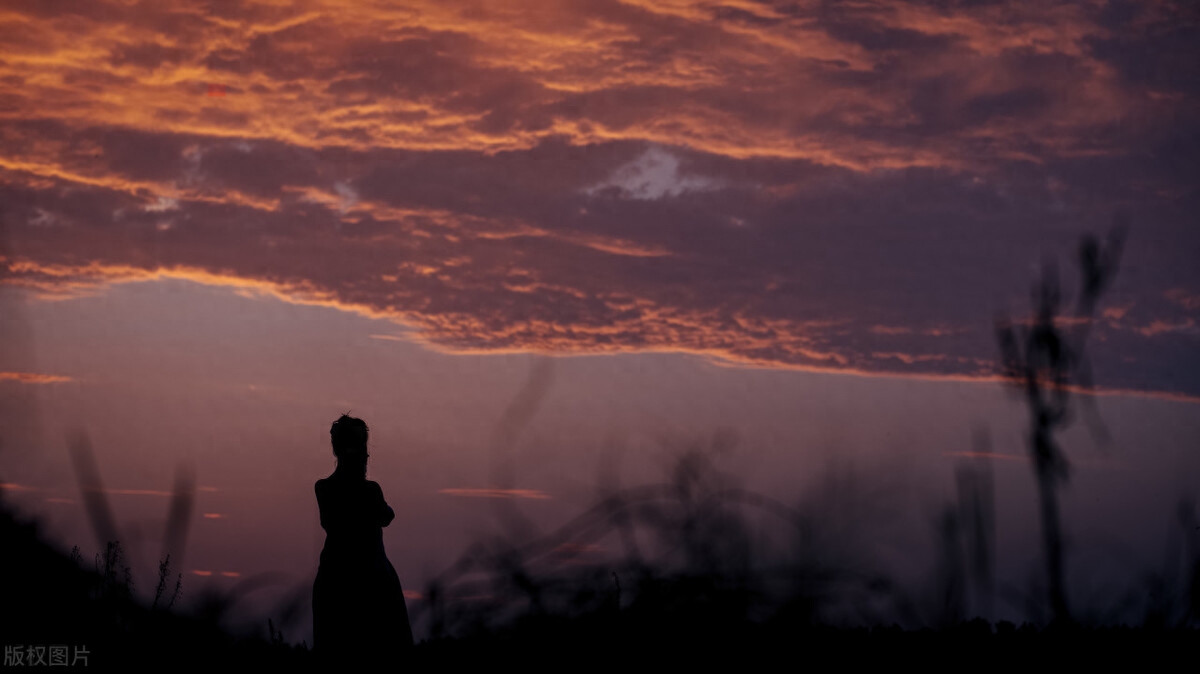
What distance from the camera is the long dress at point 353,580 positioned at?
28.3 feet

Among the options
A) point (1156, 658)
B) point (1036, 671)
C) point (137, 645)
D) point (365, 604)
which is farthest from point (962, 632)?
point (137, 645)

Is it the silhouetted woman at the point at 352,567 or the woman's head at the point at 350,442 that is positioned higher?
the woman's head at the point at 350,442

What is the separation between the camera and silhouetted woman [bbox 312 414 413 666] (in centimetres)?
864

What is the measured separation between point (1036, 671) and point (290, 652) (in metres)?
5.59

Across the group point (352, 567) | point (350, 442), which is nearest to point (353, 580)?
point (352, 567)

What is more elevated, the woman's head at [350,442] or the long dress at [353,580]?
the woman's head at [350,442]

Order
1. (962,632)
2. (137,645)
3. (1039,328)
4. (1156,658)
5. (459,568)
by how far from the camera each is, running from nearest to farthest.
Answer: (1039,328) < (459,568) < (1156,658) < (137,645) < (962,632)

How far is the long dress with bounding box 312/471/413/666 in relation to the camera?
8.64 meters

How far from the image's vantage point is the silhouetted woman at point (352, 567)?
8641 millimetres

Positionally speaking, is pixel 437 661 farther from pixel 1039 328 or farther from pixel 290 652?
pixel 1039 328

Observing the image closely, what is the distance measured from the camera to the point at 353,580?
28.4 feet

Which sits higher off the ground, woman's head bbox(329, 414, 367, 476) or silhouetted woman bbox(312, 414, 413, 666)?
woman's head bbox(329, 414, 367, 476)

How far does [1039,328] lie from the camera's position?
5.88 m

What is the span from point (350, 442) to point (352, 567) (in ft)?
3.22
